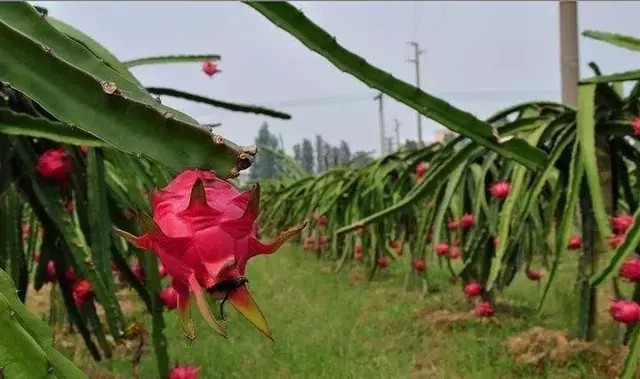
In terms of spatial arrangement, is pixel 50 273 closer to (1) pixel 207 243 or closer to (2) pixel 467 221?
(2) pixel 467 221

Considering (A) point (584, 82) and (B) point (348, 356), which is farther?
(B) point (348, 356)

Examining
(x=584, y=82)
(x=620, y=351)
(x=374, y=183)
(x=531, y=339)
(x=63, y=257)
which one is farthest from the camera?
(x=374, y=183)

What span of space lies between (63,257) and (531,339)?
1372 mm

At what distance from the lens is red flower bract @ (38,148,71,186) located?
1.54 m

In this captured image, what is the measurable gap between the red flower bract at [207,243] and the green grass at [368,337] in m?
1.76

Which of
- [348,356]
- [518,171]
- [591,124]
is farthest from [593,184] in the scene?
[348,356]

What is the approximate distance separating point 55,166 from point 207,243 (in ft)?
3.91

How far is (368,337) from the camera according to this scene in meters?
2.79

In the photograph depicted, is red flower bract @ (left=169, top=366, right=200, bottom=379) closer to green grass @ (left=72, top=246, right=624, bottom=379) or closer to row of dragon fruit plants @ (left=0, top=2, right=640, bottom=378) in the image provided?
row of dragon fruit plants @ (left=0, top=2, right=640, bottom=378)

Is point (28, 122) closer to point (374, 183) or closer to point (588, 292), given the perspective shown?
point (588, 292)

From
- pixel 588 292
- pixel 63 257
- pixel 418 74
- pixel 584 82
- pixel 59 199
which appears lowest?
pixel 588 292

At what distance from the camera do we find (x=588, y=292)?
215 cm

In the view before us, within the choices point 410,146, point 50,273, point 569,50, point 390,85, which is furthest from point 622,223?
point 410,146

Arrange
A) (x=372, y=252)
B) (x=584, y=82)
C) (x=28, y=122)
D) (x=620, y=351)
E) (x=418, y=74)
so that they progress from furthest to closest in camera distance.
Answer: (x=418, y=74), (x=372, y=252), (x=620, y=351), (x=584, y=82), (x=28, y=122)
